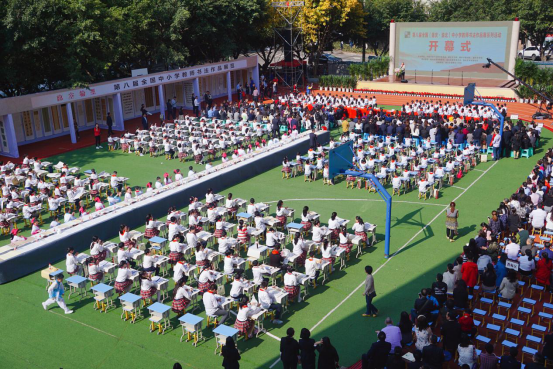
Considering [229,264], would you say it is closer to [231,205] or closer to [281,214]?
[281,214]

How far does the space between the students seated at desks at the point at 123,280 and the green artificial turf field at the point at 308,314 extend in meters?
0.52

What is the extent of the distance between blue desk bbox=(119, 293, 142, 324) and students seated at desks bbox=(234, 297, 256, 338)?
8.37 feet

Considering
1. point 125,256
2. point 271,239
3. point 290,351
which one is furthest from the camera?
point 271,239

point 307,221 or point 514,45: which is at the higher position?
point 514,45

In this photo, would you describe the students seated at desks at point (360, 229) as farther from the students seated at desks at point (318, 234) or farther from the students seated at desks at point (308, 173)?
the students seated at desks at point (308, 173)

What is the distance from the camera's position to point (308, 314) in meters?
13.6

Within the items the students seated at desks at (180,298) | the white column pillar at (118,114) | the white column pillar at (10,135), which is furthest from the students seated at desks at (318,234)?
the white column pillar at (118,114)

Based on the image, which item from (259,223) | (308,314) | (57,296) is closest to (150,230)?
(259,223)

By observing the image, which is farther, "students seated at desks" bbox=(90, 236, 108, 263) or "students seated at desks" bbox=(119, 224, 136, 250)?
"students seated at desks" bbox=(119, 224, 136, 250)

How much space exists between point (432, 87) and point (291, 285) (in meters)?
31.1

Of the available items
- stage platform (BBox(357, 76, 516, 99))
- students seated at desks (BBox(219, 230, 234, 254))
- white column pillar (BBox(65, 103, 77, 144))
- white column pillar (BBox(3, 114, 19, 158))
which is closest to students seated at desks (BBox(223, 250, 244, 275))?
students seated at desks (BBox(219, 230, 234, 254))

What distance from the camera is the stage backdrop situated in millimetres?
40469

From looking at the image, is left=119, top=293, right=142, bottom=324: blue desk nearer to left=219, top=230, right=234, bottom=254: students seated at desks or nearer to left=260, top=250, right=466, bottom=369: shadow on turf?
left=219, top=230, right=234, bottom=254: students seated at desks

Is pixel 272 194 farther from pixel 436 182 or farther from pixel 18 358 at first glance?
pixel 18 358
